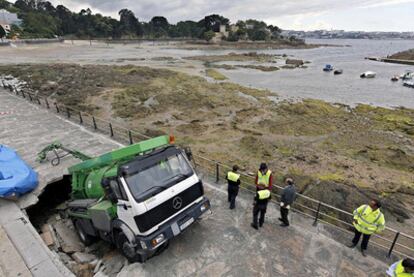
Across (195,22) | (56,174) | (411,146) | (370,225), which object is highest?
(195,22)

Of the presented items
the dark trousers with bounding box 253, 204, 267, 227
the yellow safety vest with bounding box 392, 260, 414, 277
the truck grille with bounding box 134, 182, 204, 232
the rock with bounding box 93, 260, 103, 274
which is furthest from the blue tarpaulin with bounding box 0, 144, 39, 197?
the yellow safety vest with bounding box 392, 260, 414, 277

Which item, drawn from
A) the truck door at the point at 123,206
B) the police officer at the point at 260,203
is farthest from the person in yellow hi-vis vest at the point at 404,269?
the truck door at the point at 123,206

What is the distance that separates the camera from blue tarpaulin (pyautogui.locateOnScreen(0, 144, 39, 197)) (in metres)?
7.02

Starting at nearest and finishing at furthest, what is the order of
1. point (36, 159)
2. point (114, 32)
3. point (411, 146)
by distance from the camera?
1. point (36, 159)
2. point (411, 146)
3. point (114, 32)

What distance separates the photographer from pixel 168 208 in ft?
17.1

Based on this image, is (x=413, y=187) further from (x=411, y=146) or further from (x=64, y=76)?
(x=64, y=76)

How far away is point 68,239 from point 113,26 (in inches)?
6257

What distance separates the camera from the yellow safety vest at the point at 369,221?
17.4ft

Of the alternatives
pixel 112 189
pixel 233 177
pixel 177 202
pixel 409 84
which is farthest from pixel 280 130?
pixel 409 84

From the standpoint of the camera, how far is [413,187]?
11.5 metres

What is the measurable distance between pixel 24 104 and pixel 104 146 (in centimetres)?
1178

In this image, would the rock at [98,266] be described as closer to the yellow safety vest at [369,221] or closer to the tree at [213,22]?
the yellow safety vest at [369,221]

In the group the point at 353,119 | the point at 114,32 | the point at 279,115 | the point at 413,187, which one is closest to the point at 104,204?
the point at 413,187

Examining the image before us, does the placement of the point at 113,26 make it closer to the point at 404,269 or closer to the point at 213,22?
the point at 213,22
